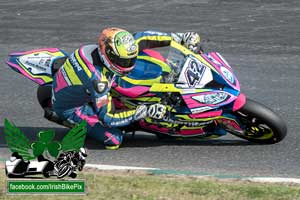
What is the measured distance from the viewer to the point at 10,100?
11789mm

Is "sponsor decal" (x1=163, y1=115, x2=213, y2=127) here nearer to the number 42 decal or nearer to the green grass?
the number 42 decal

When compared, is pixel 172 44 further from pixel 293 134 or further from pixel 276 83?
pixel 276 83

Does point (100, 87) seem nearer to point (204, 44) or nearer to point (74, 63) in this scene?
point (74, 63)

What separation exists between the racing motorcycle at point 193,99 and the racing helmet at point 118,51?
277 millimetres

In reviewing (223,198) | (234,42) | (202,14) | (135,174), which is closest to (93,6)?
(202,14)

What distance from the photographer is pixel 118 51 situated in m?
9.29

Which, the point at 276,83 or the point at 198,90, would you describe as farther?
the point at 276,83

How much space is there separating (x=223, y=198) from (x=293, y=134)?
266cm

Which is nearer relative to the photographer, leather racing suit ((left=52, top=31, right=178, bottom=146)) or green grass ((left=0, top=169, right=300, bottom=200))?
green grass ((left=0, top=169, right=300, bottom=200))

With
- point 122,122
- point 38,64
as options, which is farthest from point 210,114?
point 38,64

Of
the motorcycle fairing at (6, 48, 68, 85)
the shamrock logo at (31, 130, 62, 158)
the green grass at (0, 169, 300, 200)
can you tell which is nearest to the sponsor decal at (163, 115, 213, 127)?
the green grass at (0, 169, 300, 200)

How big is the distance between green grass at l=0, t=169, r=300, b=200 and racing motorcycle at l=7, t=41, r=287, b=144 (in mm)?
1220

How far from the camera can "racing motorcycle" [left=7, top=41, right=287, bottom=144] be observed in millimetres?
9523

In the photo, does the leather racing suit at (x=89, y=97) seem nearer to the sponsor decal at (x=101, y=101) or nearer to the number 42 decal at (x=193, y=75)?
the sponsor decal at (x=101, y=101)
